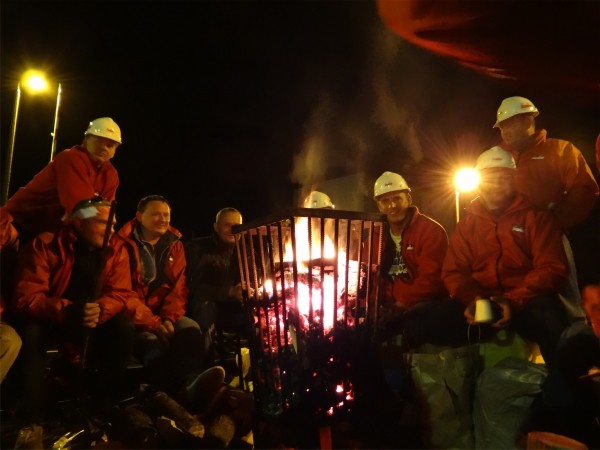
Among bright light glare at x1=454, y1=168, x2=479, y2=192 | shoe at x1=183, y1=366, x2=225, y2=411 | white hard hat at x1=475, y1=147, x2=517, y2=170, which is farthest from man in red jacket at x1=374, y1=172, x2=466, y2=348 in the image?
bright light glare at x1=454, y1=168, x2=479, y2=192

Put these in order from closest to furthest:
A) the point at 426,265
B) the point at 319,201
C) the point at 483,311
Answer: the point at 483,311 < the point at 426,265 < the point at 319,201

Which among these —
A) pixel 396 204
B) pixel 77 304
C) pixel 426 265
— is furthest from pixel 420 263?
pixel 77 304

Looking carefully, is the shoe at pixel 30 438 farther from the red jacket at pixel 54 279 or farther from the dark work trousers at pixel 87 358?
the red jacket at pixel 54 279

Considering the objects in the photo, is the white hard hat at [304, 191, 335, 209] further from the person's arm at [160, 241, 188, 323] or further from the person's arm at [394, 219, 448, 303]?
the person's arm at [160, 241, 188, 323]

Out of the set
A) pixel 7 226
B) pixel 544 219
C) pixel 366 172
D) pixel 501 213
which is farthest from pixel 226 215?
pixel 366 172

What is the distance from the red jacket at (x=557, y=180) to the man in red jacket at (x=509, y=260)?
0.33 m

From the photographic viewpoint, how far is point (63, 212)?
16.9 ft

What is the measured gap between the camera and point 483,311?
11.5 ft

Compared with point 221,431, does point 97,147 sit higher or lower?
higher

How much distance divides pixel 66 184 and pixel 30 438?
8.50 ft

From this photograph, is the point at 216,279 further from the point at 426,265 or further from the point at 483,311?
the point at 483,311

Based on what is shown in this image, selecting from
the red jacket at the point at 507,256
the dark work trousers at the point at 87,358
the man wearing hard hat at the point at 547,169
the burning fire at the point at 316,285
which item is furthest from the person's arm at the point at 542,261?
the dark work trousers at the point at 87,358

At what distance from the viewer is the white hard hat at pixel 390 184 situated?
15.6ft

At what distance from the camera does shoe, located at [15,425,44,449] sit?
3.14 m
